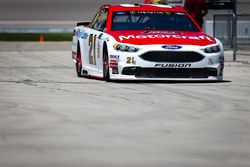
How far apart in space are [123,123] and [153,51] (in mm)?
6063

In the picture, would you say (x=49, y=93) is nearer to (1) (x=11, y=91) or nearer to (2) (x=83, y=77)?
(1) (x=11, y=91)

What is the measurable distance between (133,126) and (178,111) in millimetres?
1586

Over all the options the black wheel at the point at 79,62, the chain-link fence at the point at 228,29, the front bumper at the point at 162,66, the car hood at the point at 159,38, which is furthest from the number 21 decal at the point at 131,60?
the chain-link fence at the point at 228,29

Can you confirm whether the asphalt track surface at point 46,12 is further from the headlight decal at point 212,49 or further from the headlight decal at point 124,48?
the headlight decal at point 124,48

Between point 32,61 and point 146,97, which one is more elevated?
point 146,97

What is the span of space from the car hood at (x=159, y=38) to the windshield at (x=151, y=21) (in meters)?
0.46

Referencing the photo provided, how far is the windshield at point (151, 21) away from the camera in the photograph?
51.9ft

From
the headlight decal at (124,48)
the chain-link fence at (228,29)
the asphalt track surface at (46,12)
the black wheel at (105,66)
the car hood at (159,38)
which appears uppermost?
the car hood at (159,38)

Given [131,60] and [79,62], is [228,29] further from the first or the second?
[131,60]

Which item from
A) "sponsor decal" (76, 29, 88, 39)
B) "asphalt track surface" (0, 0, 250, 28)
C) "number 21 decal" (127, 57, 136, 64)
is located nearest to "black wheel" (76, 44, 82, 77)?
"sponsor decal" (76, 29, 88, 39)

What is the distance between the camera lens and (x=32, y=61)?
22.3 m

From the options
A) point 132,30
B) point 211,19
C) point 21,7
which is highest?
point 132,30

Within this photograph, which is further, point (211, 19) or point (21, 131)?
point (211, 19)

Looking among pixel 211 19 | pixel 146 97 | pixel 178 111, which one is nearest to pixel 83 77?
pixel 146 97
